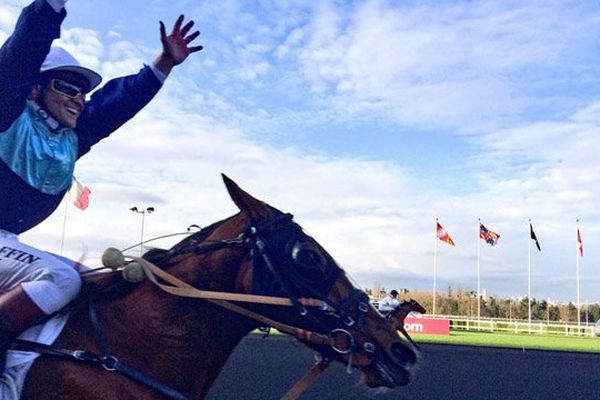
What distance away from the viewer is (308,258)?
10.6 ft

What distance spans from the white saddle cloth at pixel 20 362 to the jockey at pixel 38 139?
6 cm

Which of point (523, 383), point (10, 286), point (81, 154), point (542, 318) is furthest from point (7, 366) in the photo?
point (542, 318)

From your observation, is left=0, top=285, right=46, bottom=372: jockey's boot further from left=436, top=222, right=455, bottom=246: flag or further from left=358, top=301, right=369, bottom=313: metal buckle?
left=436, top=222, right=455, bottom=246: flag

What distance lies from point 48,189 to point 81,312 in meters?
0.65

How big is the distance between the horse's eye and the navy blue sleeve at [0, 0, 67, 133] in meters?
1.46

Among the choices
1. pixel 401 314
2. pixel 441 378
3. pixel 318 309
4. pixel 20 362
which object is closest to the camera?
pixel 20 362

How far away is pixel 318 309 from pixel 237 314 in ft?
1.32

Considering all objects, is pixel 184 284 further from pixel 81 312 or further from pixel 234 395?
pixel 234 395

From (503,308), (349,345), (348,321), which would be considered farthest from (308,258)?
(503,308)

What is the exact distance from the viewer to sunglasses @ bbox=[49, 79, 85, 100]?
138 inches

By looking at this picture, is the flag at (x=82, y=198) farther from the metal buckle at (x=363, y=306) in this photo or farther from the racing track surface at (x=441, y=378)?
the metal buckle at (x=363, y=306)

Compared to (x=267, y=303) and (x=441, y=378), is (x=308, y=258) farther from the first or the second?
(x=441, y=378)

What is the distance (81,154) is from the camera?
12.6 ft

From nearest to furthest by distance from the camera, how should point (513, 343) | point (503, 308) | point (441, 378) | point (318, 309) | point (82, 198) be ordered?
point (318, 309) < point (441, 378) < point (82, 198) < point (513, 343) < point (503, 308)
